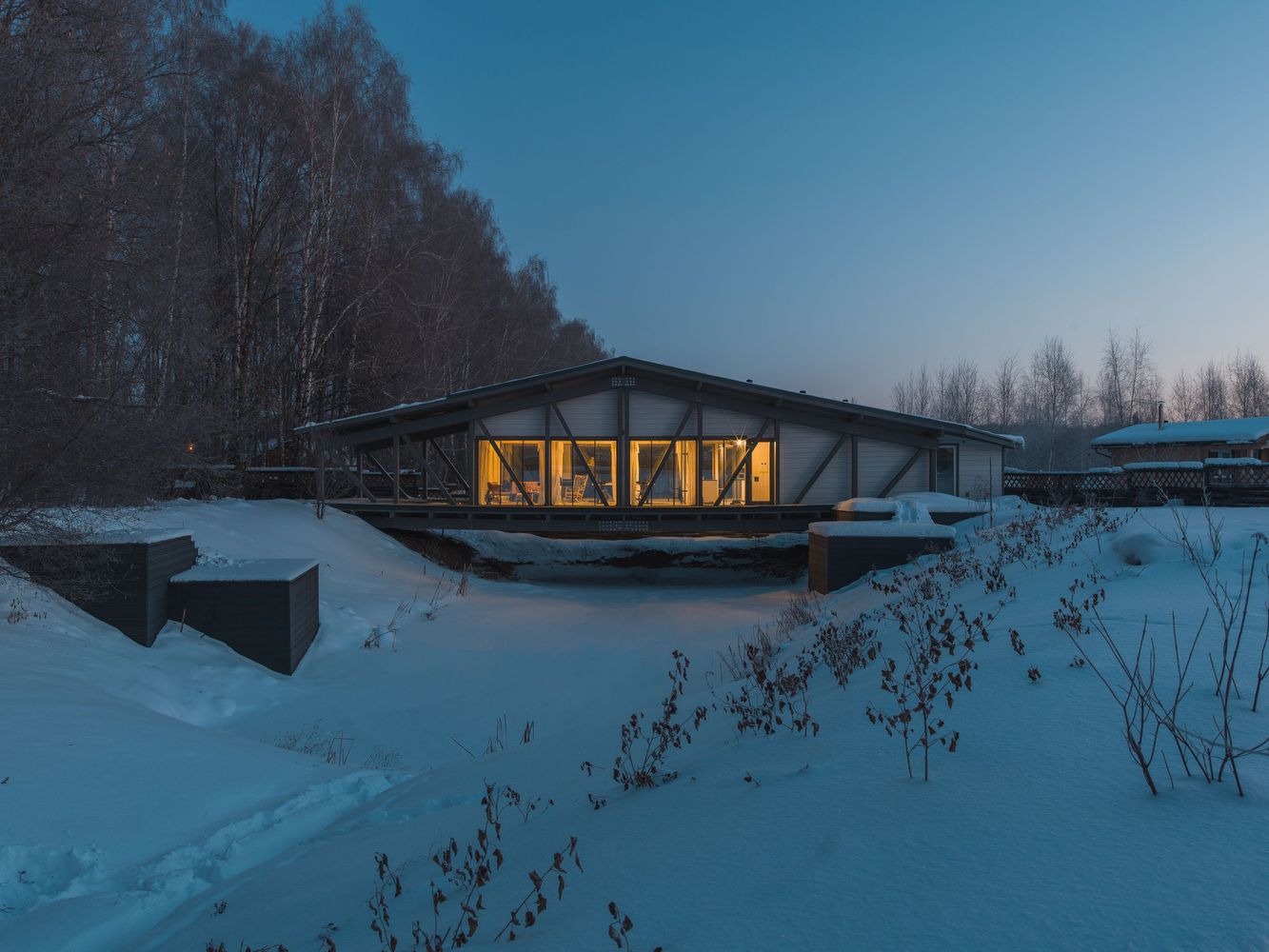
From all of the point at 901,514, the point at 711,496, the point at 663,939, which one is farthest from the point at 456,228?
the point at 663,939

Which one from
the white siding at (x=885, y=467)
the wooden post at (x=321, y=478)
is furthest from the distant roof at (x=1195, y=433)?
the wooden post at (x=321, y=478)

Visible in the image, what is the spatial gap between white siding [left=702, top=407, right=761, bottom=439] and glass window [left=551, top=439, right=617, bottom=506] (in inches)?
109

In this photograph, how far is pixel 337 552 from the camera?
53.2 ft

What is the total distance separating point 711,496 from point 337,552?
402 inches

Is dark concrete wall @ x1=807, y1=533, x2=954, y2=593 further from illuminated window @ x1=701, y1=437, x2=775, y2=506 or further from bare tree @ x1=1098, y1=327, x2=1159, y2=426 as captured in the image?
bare tree @ x1=1098, y1=327, x2=1159, y2=426

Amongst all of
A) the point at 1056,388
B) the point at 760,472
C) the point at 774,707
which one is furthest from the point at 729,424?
the point at 1056,388

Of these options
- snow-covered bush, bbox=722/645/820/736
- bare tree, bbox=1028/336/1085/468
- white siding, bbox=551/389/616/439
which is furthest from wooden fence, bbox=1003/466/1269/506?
bare tree, bbox=1028/336/1085/468

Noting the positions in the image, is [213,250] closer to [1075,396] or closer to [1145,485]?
[1145,485]

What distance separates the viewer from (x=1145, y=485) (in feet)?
66.0

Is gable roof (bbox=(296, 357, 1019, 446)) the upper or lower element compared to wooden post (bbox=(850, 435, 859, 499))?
upper

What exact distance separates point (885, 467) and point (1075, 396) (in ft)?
169

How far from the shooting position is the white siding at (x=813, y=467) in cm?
2117

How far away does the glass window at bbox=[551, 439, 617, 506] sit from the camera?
70.7 feet

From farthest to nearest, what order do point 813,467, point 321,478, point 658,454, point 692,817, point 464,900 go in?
point 658,454, point 813,467, point 321,478, point 692,817, point 464,900
